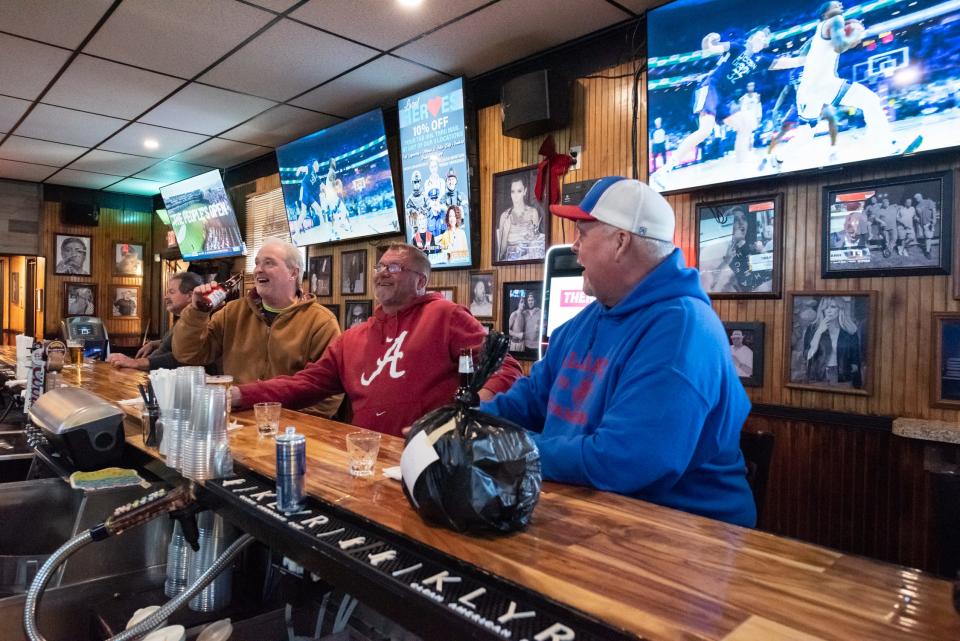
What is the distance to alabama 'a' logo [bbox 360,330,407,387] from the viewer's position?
9.06 feet

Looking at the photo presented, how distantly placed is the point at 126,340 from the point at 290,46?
6.50 meters

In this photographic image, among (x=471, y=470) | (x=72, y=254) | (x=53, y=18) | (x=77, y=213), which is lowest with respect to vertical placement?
(x=471, y=470)

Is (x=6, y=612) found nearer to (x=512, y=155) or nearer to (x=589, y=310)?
(x=589, y=310)

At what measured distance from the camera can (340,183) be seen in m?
5.18

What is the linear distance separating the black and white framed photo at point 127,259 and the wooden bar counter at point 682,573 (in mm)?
8647

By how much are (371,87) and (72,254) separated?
588 centimetres

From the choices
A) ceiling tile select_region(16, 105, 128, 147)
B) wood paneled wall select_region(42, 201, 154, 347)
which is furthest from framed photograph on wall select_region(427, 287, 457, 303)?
wood paneled wall select_region(42, 201, 154, 347)

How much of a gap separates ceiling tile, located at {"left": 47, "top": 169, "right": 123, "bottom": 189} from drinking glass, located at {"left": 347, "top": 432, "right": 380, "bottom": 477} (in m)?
7.38

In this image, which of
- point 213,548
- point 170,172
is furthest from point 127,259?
point 213,548

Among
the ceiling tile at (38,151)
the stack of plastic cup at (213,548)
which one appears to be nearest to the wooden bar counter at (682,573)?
the stack of plastic cup at (213,548)

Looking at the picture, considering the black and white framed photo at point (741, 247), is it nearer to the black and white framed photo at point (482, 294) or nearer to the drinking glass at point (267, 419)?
the black and white framed photo at point (482, 294)

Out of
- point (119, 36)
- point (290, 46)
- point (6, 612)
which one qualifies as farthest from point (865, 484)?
point (119, 36)

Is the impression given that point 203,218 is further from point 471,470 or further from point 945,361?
point 471,470

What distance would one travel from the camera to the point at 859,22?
246 centimetres
